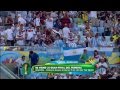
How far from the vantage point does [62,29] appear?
490 centimetres

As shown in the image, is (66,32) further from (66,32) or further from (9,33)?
(9,33)

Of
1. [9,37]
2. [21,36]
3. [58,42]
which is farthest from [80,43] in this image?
[9,37]

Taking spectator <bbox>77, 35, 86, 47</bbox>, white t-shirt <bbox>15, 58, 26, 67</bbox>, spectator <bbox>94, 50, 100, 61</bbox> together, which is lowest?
white t-shirt <bbox>15, 58, 26, 67</bbox>

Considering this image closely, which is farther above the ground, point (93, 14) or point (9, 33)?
point (93, 14)

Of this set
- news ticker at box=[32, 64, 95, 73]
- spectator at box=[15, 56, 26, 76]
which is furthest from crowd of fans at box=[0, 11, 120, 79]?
spectator at box=[15, 56, 26, 76]

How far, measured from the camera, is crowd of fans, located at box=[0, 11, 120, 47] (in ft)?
16.1

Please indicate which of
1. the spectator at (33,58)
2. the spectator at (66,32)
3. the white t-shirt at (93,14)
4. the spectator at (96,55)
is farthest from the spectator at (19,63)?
the white t-shirt at (93,14)

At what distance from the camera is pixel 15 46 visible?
487cm

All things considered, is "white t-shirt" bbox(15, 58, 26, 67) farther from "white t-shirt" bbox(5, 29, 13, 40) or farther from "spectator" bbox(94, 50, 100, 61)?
"spectator" bbox(94, 50, 100, 61)
